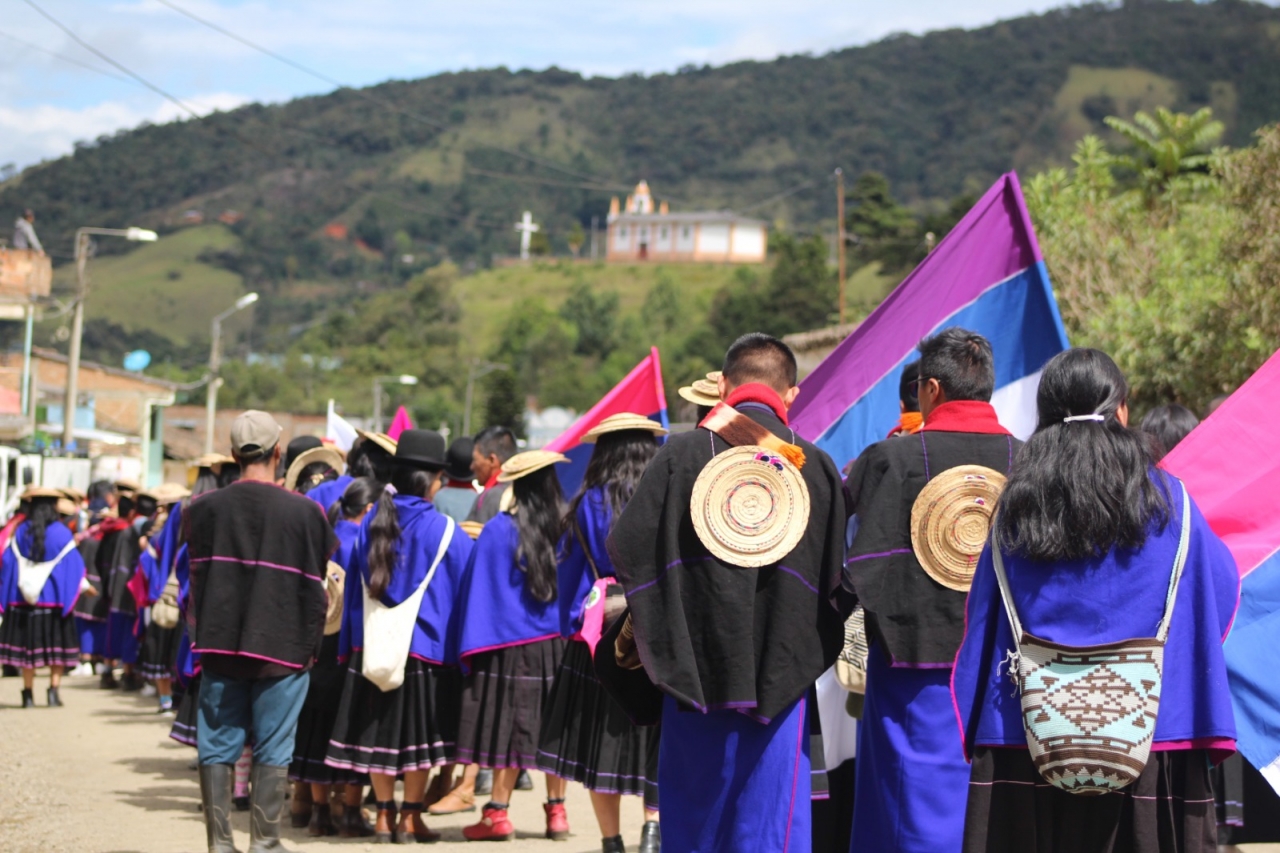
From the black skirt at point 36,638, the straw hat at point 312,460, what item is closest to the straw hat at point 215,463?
the straw hat at point 312,460

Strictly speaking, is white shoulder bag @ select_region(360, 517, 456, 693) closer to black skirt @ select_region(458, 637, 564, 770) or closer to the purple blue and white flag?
black skirt @ select_region(458, 637, 564, 770)

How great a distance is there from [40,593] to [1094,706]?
12.5m

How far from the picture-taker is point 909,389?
21.3ft

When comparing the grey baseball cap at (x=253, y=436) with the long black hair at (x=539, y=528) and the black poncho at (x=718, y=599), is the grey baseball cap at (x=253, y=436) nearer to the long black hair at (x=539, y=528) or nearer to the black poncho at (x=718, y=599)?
the long black hair at (x=539, y=528)

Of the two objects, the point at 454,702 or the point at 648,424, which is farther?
the point at 454,702

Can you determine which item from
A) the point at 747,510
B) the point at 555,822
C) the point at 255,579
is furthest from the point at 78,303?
the point at 747,510

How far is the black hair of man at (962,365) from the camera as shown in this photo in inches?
214

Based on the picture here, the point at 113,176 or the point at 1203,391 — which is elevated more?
the point at 113,176

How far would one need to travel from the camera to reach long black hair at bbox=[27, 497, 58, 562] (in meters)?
14.3

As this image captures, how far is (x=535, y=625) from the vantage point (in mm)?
8180

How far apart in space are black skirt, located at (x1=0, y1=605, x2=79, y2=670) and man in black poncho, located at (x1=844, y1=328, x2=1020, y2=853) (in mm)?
11106

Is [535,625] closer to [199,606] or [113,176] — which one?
[199,606]

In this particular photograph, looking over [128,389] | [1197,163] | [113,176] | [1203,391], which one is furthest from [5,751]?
[113,176]

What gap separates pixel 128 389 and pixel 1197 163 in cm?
4133
